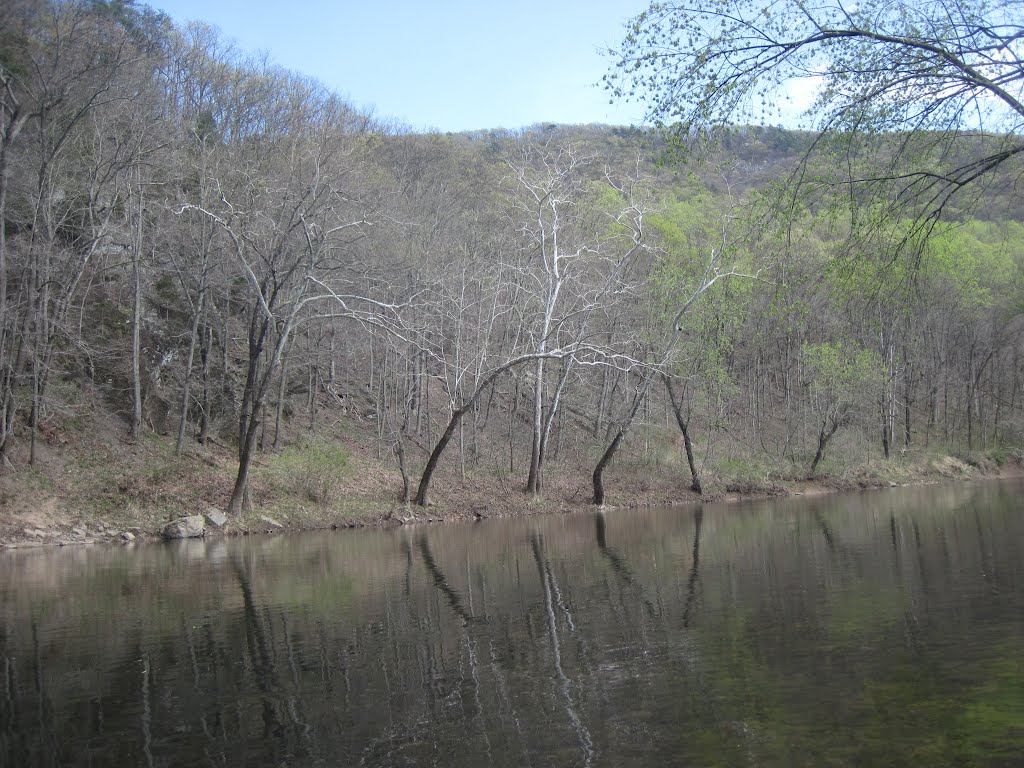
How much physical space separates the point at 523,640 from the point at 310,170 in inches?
819

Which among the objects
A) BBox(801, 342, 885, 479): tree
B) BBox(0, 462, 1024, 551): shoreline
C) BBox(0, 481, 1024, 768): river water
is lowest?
BBox(0, 462, 1024, 551): shoreline

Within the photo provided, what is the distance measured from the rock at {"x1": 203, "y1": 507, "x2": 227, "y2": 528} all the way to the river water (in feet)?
21.1

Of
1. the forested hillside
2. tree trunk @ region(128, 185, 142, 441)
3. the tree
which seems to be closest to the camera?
the forested hillside

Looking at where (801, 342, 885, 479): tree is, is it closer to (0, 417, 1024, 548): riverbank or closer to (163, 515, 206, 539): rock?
(0, 417, 1024, 548): riverbank

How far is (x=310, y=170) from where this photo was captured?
88.0ft

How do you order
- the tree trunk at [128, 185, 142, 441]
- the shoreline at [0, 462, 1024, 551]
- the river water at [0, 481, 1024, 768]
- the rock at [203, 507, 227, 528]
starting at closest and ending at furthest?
the river water at [0, 481, 1024, 768] → the shoreline at [0, 462, 1024, 551] → the rock at [203, 507, 227, 528] → the tree trunk at [128, 185, 142, 441]

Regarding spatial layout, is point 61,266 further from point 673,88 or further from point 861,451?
point 861,451

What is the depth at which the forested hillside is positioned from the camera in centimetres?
2464

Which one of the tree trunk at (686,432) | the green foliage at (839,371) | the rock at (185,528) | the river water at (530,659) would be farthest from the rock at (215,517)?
the green foliage at (839,371)

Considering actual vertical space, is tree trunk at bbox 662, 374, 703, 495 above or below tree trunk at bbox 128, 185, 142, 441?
below

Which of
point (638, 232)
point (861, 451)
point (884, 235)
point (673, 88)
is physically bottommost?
point (861, 451)

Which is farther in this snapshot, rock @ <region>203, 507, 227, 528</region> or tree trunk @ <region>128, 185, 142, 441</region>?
tree trunk @ <region>128, 185, 142, 441</region>

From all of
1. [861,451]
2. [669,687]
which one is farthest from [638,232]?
[669,687]

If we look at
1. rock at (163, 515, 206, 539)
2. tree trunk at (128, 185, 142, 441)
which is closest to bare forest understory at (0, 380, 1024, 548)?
rock at (163, 515, 206, 539)
